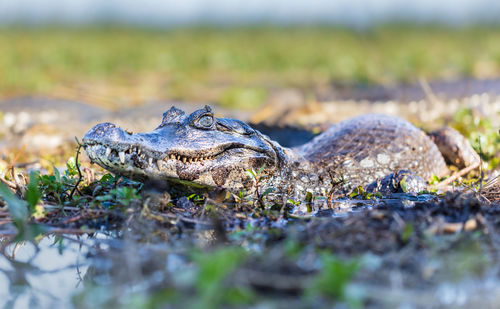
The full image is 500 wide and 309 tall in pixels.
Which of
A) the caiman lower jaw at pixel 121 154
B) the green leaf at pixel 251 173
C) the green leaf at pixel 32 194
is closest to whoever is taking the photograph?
the green leaf at pixel 32 194

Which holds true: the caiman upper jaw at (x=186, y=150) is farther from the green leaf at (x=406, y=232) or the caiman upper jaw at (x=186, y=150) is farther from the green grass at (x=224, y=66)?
the green grass at (x=224, y=66)

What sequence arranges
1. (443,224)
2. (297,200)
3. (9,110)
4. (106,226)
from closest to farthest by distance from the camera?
(443,224) → (106,226) → (297,200) → (9,110)

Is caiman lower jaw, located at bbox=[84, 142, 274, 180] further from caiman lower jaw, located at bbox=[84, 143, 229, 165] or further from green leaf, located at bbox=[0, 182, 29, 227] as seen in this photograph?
green leaf, located at bbox=[0, 182, 29, 227]

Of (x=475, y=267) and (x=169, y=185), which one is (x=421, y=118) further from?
(x=475, y=267)

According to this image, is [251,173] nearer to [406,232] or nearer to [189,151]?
[189,151]

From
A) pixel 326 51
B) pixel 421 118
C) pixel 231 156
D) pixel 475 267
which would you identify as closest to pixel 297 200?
pixel 231 156

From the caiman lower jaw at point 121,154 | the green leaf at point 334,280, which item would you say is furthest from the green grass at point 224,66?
the green leaf at point 334,280

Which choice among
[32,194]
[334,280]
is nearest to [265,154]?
[32,194]

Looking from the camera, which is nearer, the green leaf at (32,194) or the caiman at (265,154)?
the green leaf at (32,194)
